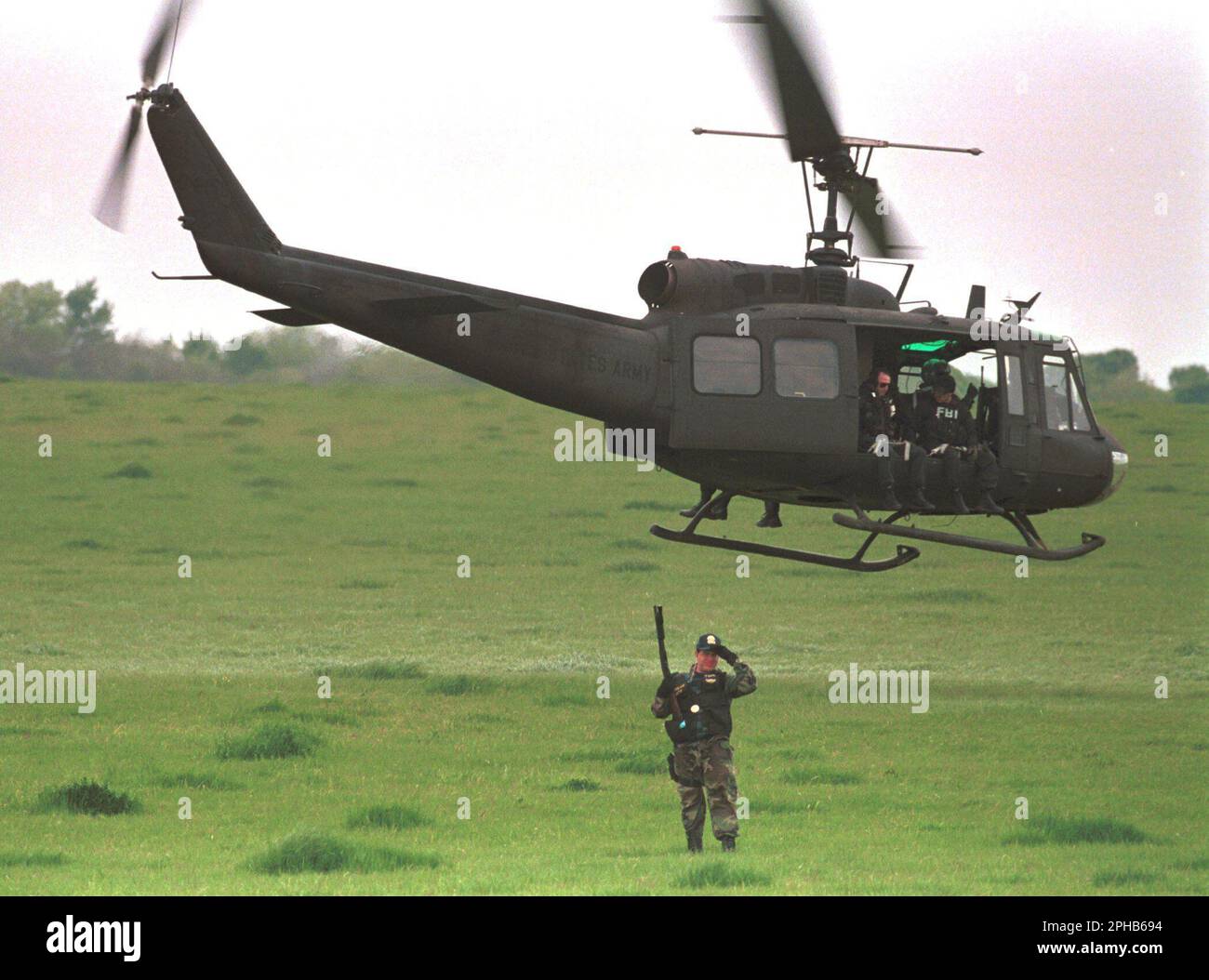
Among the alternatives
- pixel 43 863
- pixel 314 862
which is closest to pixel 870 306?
pixel 314 862

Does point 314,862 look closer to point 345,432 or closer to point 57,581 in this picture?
point 57,581

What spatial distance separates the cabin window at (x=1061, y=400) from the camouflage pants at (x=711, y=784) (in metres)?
5.21

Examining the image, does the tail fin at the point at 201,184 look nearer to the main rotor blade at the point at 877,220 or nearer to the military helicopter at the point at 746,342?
the military helicopter at the point at 746,342

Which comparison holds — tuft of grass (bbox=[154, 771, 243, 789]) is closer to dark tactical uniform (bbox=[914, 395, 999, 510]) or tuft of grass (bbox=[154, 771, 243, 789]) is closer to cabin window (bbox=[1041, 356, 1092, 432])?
dark tactical uniform (bbox=[914, 395, 999, 510])

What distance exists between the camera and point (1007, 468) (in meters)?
21.3

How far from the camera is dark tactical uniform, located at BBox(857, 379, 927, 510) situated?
20469 millimetres

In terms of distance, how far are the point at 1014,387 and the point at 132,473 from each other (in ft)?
130

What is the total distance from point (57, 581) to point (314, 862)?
27.3m

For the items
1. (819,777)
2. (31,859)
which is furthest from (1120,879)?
(31,859)

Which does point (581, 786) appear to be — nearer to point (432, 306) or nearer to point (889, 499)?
point (889, 499)

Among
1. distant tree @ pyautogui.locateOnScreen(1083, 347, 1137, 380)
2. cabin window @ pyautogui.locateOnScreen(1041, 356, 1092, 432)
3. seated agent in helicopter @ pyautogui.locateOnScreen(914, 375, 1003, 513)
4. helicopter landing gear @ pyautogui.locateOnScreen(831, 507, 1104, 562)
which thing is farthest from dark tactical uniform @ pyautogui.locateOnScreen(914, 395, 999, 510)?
distant tree @ pyautogui.locateOnScreen(1083, 347, 1137, 380)

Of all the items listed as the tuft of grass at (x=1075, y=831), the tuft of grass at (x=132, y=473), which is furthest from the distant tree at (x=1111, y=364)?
the tuft of grass at (x=1075, y=831)
